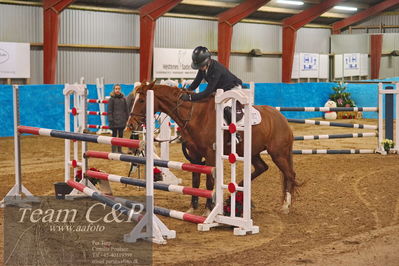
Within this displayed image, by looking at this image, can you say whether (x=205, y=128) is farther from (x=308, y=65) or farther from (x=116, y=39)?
(x=308, y=65)

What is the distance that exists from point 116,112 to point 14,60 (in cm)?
839

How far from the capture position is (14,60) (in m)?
20.4

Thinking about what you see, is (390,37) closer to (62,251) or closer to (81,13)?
(81,13)

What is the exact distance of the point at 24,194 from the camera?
8273 millimetres

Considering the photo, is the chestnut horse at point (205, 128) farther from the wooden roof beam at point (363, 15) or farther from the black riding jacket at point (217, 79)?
the wooden roof beam at point (363, 15)

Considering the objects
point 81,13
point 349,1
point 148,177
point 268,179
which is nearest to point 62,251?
point 148,177

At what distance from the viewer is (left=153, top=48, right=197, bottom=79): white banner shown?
966 inches

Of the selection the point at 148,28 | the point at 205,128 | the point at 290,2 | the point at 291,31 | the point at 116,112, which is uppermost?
the point at 290,2

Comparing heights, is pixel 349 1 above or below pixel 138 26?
above

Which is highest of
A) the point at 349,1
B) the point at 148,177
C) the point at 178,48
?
the point at 349,1

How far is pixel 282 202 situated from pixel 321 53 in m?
25.4

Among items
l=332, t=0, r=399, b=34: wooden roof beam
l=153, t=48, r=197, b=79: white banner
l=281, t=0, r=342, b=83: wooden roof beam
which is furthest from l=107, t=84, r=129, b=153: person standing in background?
l=332, t=0, r=399, b=34: wooden roof beam

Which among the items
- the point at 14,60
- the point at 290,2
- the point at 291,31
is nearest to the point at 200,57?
the point at 14,60

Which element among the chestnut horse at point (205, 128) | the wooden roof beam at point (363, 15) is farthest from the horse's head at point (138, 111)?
the wooden roof beam at point (363, 15)
